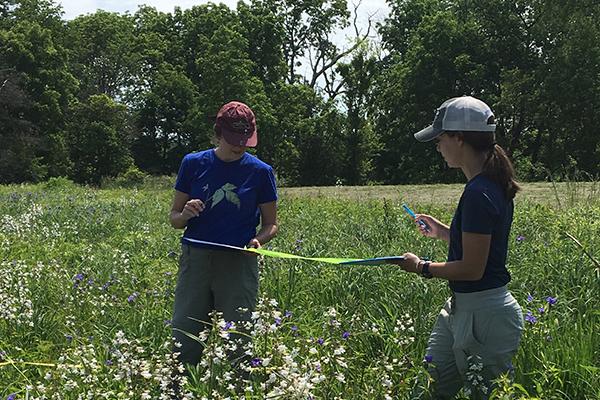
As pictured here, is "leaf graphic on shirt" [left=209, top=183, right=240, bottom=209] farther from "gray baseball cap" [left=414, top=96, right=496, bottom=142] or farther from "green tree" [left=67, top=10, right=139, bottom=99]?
"green tree" [left=67, top=10, right=139, bottom=99]

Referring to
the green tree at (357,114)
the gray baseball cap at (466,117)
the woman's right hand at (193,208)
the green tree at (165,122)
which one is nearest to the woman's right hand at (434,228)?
the gray baseball cap at (466,117)

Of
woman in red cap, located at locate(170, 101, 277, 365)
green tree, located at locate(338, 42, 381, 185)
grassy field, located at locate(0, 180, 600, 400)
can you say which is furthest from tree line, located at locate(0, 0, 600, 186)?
woman in red cap, located at locate(170, 101, 277, 365)

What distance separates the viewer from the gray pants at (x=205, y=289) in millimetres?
3174

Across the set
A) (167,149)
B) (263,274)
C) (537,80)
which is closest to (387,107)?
(537,80)

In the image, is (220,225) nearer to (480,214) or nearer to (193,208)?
(193,208)

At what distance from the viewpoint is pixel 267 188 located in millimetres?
3271

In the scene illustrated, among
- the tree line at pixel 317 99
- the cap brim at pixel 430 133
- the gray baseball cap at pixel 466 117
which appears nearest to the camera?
the gray baseball cap at pixel 466 117

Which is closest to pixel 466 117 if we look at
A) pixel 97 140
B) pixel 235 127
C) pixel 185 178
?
pixel 235 127

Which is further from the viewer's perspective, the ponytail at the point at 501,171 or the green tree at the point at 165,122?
the green tree at the point at 165,122

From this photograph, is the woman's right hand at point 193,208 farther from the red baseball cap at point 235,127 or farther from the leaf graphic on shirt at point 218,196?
the red baseball cap at point 235,127

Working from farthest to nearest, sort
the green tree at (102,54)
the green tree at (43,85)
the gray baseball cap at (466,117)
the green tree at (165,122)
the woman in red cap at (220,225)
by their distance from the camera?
the green tree at (102,54) < the green tree at (165,122) < the green tree at (43,85) < the woman in red cap at (220,225) < the gray baseball cap at (466,117)

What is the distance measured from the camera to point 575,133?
33.1m

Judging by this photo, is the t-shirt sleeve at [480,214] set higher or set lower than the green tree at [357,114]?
lower

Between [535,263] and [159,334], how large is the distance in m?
2.80
